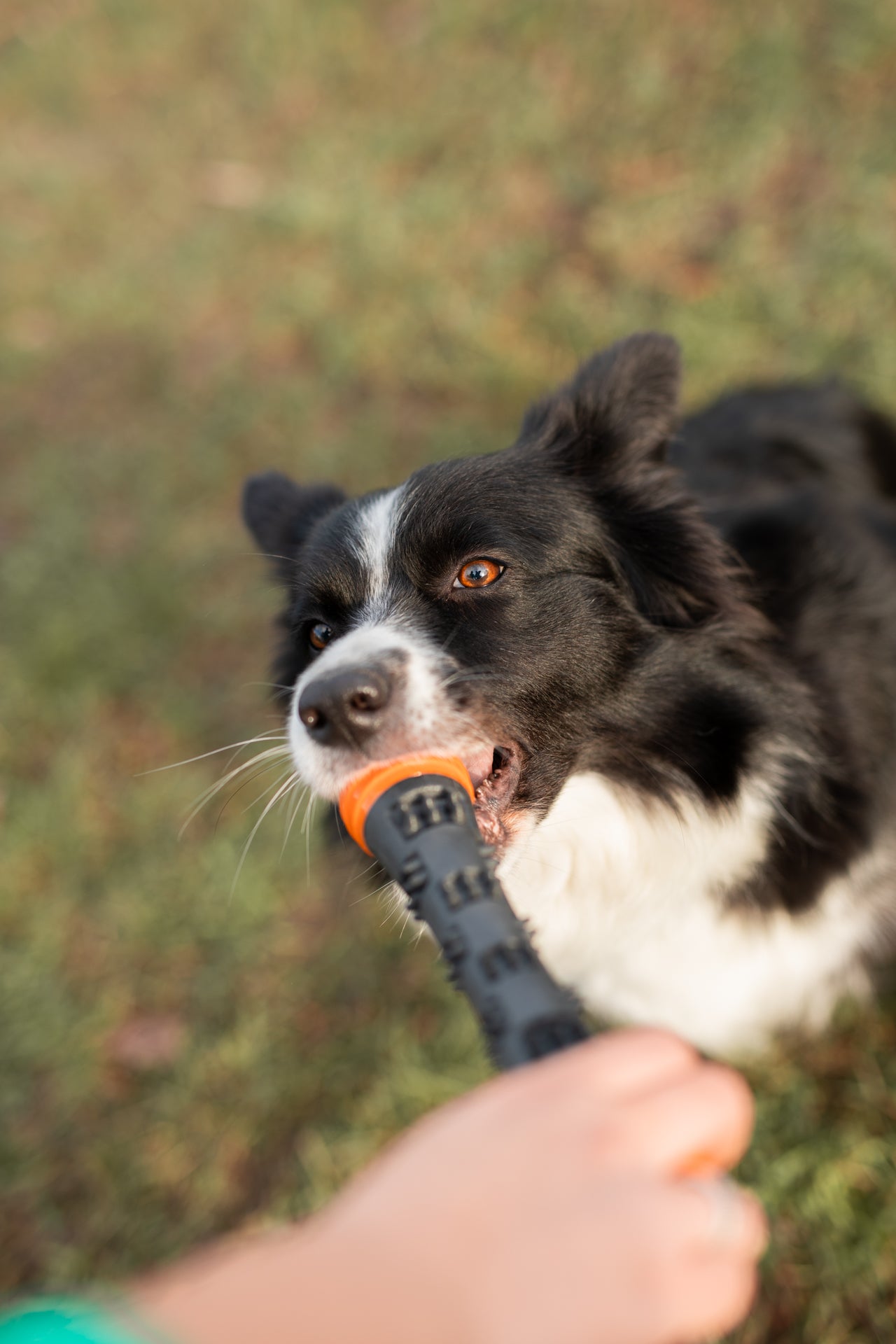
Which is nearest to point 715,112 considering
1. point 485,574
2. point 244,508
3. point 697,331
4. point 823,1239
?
point 697,331

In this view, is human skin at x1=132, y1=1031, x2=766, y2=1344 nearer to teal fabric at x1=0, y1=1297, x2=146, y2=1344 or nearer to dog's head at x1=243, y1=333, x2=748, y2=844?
teal fabric at x1=0, y1=1297, x2=146, y2=1344

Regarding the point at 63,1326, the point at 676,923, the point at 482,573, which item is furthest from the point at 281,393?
the point at 63,1326

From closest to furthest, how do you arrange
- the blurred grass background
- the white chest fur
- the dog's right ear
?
the white chest fur < the dog's right ear < the blurred grass background

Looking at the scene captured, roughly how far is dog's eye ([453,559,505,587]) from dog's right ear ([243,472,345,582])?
664 millimetres

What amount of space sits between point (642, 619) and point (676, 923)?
78cm

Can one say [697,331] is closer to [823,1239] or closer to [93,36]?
[823,1239]

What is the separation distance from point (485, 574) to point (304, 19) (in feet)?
24.8

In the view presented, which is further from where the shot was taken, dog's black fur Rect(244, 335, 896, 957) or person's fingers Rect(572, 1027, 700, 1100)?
dog's black fur Rect(244, 335, 896, 957)

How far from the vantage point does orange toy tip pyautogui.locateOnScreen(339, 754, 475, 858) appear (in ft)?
4.98

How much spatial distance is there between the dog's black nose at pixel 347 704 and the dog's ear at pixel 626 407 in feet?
2.89

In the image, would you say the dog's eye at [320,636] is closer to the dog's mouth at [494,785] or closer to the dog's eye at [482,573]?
the dog's eye at [482,573]

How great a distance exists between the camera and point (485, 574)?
201 centimetres

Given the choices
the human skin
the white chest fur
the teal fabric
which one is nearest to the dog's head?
the white chest fur

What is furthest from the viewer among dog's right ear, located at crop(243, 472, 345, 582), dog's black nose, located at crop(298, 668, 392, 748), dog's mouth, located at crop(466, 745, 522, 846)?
dog's right ear, located at crop(243, 472, 345, 582)
